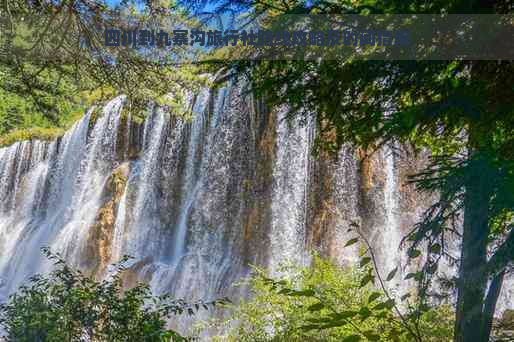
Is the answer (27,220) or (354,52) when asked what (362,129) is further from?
(27,220)

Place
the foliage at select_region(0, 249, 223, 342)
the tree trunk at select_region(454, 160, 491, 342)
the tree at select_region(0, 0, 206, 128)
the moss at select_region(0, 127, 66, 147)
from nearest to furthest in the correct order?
the tree trunk at select_region(454, 160, 491, 342)
the foliage at select_region(0, 249, 223, 342)
the tree at select_region(0, 0, 206, 128)
the moss at select_region(0, 127, 66, 147)

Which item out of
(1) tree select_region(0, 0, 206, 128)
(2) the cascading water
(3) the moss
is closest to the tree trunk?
(1) tree select_region(0, 0, 206, 128)

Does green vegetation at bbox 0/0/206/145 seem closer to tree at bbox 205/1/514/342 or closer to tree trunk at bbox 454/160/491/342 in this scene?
tree at bbox 205/1/514/342

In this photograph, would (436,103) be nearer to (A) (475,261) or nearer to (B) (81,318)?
(A) (475,261)

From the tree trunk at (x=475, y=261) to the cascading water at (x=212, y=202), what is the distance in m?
6.49

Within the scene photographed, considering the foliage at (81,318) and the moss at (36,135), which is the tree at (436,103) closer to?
the foliage at (81,318)

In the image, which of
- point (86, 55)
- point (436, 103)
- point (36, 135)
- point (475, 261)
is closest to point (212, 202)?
point (86, 55)

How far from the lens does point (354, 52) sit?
8.27 feet

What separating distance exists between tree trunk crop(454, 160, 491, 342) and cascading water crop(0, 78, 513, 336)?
21.3 feet

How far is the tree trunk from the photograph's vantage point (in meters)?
2.85

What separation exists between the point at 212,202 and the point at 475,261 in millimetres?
10851

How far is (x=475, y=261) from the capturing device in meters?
3.51

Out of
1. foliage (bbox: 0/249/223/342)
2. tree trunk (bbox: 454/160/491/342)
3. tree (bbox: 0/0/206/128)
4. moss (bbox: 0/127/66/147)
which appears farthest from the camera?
moss (bbox: 0/127/66/147)

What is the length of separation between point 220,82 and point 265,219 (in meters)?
10.1
